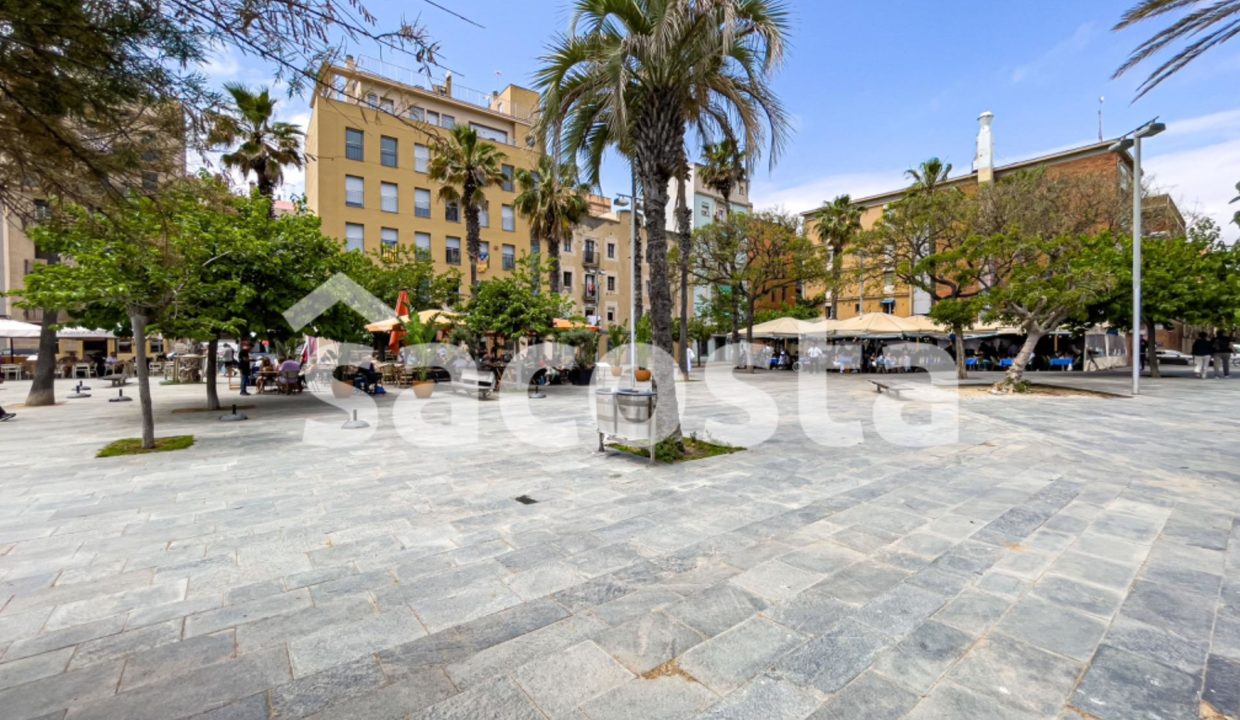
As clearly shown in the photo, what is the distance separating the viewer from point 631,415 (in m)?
6.79

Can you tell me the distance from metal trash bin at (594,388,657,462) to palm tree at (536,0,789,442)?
11.5 inches

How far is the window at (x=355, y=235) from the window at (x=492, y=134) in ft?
36.3

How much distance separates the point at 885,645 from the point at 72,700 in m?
A: 3.69

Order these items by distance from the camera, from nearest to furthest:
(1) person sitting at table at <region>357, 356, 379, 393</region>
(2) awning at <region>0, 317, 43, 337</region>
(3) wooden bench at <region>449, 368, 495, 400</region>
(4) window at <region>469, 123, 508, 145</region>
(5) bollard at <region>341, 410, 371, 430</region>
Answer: (5) bollard at <region>341, 410, 371, 430</region>, (3) wooden bench at <region>449, 368, 495, 400</region>, (1) person sitting at table at <region>357, 356, 379, 393</region>, (2) awning at <region>0, 317, 43, 337</region>, (4) window at <region>469, 123, 508, 145</region>

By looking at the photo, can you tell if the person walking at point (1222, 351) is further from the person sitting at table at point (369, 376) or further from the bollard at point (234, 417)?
the bollard at point (234, 417)

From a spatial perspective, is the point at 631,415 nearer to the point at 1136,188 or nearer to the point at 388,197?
the point at 1136,188

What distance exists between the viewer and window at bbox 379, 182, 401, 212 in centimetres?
2995

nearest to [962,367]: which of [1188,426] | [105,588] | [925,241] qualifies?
[925,241]

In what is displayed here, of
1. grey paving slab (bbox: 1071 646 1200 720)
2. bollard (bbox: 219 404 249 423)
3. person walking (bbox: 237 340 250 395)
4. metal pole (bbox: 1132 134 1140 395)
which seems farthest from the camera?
person walking (bbox: 237 340 250 395)

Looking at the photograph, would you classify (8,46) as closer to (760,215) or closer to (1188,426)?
(1188,426)

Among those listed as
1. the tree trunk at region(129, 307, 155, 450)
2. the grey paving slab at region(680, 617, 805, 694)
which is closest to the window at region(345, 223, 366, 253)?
the tree trunk at region(129, 307, 155, 450)

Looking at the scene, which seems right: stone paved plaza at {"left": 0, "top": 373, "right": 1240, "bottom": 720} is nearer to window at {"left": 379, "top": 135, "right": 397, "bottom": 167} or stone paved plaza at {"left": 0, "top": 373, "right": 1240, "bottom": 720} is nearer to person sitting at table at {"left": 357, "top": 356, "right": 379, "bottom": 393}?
person sitting at table at {"left": 357, "top": 356, "right": 379, "bottom": 393}

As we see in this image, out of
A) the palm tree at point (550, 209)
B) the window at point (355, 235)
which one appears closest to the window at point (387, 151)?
the window at point (355, 235)

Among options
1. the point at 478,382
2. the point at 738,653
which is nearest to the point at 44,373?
the point at 478,382
